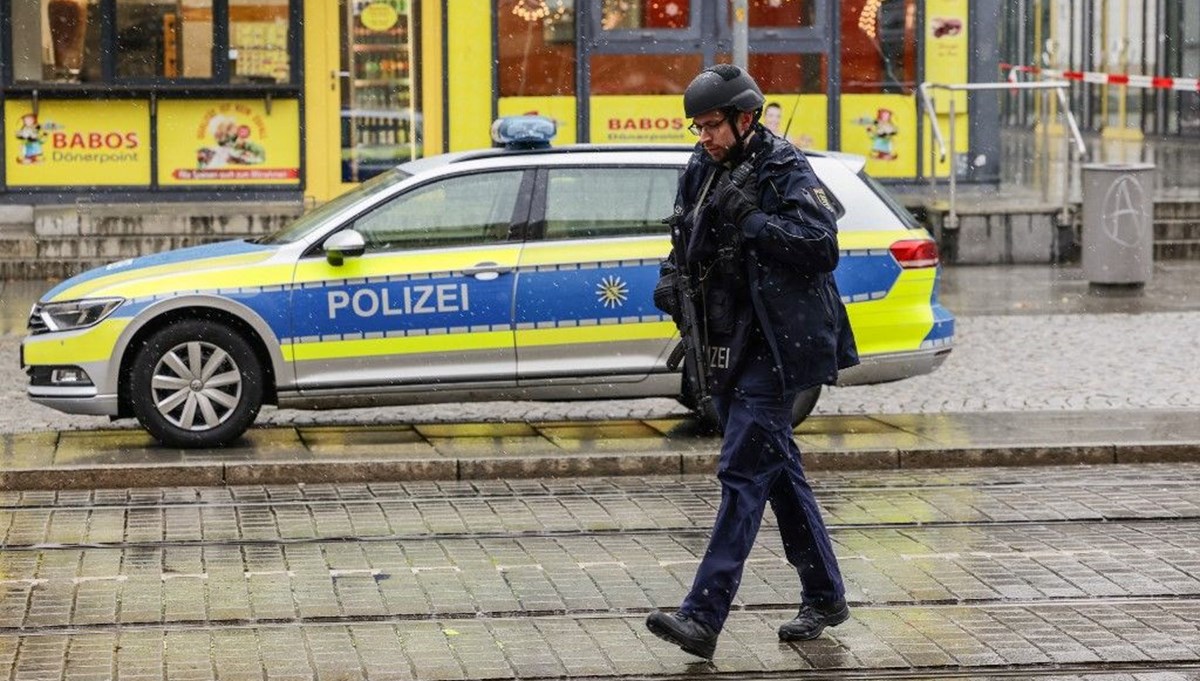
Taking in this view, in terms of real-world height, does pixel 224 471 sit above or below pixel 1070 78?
below

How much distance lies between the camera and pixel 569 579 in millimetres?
8531

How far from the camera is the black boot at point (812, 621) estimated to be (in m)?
7.46

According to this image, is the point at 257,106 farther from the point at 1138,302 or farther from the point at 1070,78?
the point at 1070,78

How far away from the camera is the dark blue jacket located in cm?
710

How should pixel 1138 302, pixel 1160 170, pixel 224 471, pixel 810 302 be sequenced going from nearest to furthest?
pixel 810 302 → pixel 224 471 → pixel 1138 302 → pixel 1160 170

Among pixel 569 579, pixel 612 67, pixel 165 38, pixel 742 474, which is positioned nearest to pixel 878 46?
pixel 612 67

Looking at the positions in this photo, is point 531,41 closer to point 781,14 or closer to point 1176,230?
point 781,14

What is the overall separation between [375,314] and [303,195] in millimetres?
10683

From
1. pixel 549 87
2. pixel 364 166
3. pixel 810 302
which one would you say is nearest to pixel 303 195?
pixel 364 166

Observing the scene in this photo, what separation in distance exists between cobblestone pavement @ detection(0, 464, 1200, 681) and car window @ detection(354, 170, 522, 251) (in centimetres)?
148

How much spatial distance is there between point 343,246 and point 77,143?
10.9m

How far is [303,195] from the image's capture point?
22016 mm

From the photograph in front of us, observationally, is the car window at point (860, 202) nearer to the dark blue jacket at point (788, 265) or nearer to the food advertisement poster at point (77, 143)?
the dark blue jacket at point (788, 265)

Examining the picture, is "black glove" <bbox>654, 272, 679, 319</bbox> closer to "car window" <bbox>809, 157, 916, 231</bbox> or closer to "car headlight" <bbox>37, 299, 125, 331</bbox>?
"car window" <bbox>809, 157, 916, 231</bbox>
